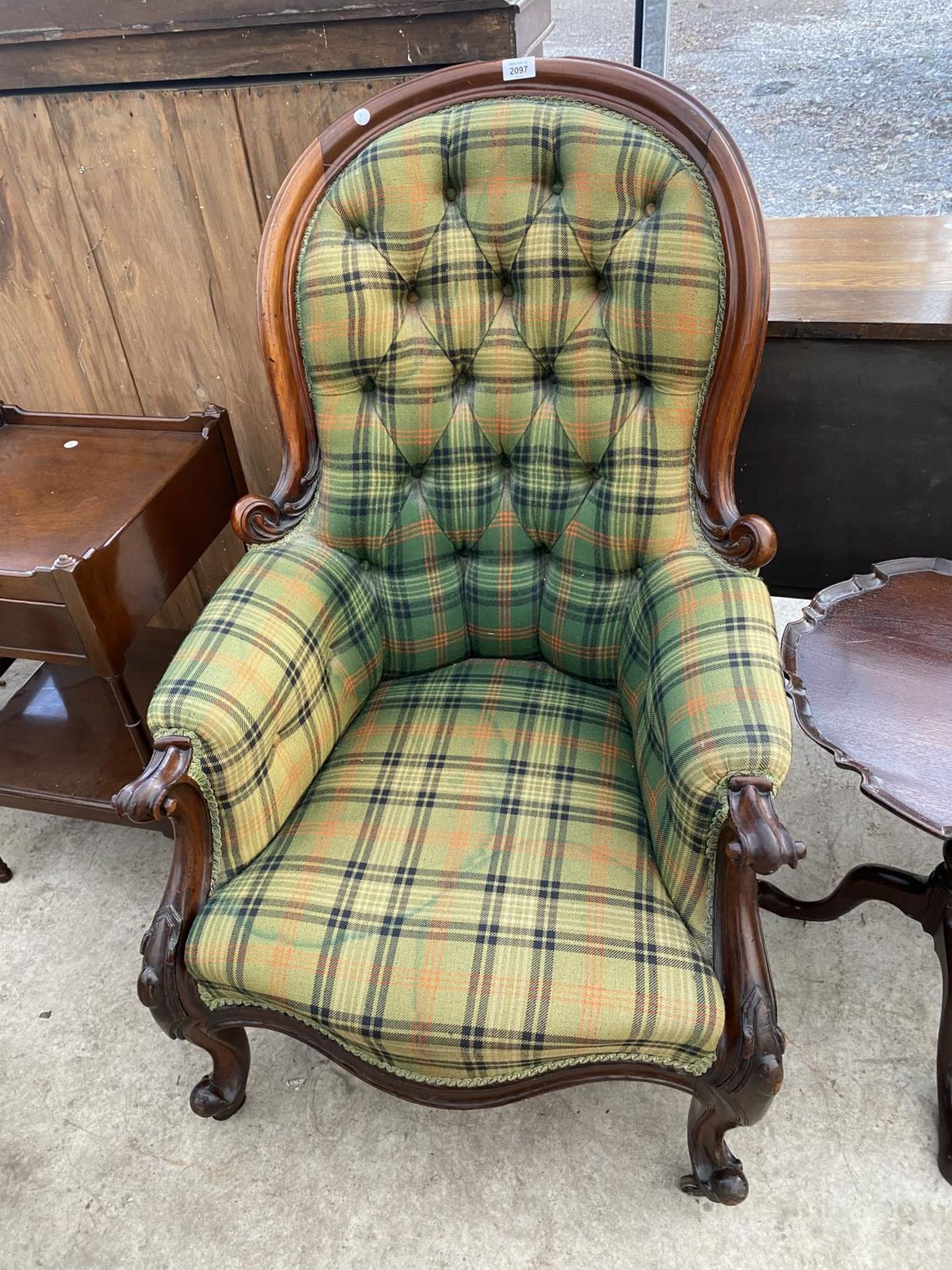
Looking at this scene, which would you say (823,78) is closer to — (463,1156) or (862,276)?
(862,276)

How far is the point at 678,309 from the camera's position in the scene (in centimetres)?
110

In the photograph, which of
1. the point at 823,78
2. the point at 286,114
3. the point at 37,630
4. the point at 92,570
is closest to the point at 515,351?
the point at 286,114

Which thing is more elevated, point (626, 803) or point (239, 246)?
point (239, 246)

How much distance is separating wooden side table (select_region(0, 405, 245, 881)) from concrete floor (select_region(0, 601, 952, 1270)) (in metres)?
0.38

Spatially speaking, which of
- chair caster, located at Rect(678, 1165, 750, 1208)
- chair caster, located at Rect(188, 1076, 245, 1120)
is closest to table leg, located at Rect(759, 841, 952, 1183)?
chair caster, located at Rect(678, 1165, 750, 1208)

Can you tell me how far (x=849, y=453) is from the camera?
153 cm

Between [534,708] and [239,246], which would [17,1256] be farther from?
[239,246]

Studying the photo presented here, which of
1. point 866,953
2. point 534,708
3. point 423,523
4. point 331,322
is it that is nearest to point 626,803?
point 534,708

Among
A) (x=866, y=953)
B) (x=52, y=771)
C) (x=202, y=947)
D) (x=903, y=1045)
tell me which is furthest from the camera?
(x=52, y=771)

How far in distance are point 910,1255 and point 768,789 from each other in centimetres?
67

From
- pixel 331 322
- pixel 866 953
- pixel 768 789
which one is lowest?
pixel 866 953

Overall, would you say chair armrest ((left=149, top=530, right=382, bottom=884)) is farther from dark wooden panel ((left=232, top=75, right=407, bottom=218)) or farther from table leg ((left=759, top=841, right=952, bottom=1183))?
table leg ((left=759, top=841, right=952, bottom=1183))

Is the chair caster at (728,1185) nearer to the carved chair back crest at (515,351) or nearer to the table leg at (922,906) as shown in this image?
the table leg at (922,906)

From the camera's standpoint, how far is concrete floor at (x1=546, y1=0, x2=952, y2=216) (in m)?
1.55
